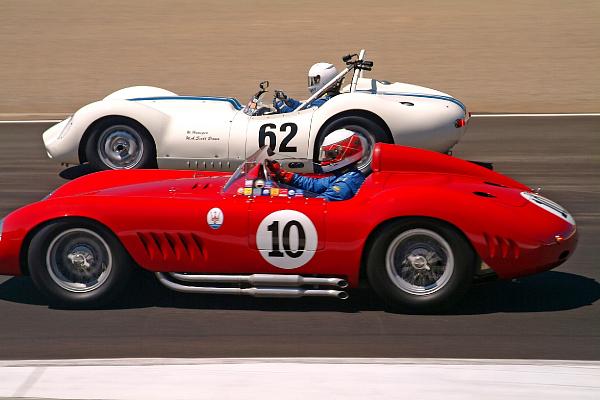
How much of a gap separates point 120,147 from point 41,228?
184 inches

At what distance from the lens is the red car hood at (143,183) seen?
6.87 meters

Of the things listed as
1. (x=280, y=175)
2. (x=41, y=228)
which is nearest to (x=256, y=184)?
(x=280, y=175)

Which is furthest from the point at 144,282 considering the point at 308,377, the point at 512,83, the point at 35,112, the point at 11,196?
the point at 512,83

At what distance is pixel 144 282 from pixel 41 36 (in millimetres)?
16604

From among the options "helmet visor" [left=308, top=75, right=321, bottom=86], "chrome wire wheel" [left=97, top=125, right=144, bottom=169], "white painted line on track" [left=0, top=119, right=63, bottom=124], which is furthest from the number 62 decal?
"white painted line on track" [left=0, top=119, right=63, bottom=124]

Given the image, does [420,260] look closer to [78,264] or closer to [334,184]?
[334,184]

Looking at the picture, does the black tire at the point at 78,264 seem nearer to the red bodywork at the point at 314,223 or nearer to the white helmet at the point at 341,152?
the red bodywork at the point at 314,223

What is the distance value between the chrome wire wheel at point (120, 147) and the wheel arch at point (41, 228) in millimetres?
4529

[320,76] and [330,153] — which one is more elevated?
[320,76]

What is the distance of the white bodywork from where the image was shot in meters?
10.9

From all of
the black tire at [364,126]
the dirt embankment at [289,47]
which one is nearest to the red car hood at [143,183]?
the black tire at [364,126]

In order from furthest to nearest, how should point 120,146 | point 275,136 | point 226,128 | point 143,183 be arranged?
point 120,146 → point 226,128 → point 275,136 → point 143,183

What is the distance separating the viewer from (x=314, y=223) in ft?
21.2

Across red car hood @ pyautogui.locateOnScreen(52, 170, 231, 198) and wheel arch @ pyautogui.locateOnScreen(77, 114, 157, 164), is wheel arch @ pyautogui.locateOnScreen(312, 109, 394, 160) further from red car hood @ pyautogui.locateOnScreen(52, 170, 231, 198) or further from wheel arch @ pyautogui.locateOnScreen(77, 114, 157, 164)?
red car hood @ pyautogui.locateOnScreen(52, 170, 231, 198)
